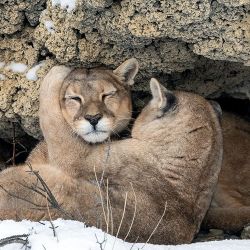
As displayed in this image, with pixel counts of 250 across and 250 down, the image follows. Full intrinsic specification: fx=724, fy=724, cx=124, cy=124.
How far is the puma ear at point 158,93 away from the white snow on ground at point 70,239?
5.89 feet

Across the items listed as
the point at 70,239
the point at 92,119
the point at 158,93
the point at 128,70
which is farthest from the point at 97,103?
the point at 70,239

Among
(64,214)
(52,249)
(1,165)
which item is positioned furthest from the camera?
(1,165)

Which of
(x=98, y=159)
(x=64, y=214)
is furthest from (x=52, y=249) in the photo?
(x=98, y=159)

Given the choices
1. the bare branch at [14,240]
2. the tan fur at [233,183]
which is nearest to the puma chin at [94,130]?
the tan fur at [233,183]

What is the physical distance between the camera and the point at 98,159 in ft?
23.5

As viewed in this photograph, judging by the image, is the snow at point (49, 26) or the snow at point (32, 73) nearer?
the snow at point (49, 26)

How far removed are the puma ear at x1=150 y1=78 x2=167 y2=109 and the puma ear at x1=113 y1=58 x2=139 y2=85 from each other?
0.29 m

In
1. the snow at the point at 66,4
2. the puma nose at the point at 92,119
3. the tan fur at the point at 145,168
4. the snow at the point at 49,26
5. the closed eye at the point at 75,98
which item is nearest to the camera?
the tan fur at the point at 145,168

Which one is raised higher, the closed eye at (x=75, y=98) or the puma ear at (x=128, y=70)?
the puma ear at (x=128, y=70)

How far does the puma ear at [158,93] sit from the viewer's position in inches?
287

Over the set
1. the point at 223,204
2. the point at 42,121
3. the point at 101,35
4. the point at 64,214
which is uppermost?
the point at 101,35

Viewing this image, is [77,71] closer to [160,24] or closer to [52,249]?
[160,24]

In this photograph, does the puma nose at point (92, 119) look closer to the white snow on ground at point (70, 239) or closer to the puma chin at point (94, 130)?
the puma chin at point (94, 130)

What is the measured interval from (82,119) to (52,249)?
1927 millimetres
